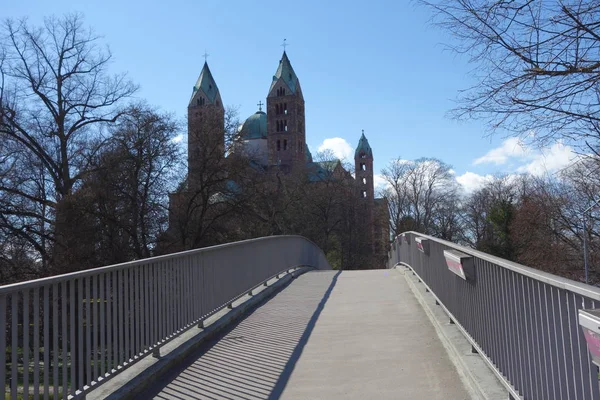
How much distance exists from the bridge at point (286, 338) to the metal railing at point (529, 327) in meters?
0.01

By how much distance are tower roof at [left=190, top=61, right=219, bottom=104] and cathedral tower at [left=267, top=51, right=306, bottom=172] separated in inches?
454

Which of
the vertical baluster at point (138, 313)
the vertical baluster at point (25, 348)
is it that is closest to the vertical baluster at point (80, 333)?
the vertical baluster at point (25, 348)

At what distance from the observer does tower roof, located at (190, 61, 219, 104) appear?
282 feet

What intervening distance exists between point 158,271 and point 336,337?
8.22 feet

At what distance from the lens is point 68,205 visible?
82.5 ft

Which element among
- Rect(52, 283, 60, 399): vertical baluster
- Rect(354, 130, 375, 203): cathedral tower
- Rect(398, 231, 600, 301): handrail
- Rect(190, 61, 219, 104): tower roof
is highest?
Rect(190, 61, 219, 104): tower roof

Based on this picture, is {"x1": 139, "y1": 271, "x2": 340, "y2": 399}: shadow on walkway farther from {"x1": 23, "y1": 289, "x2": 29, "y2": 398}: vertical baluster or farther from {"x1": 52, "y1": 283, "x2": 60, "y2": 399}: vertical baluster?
{"x1": 23, "y1": 289, "x2": 29, "y2": 398}: vertical baluster

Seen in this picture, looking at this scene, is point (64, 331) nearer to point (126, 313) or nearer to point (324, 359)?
point (126, 313)

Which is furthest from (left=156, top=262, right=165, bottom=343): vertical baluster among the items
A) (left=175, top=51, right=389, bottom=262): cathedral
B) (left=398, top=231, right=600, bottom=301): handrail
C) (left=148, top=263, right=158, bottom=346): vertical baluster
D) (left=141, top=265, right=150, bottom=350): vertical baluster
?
(left=175, top=51, right=389, bottom=262): cathedral

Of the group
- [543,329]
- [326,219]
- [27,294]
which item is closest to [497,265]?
[543,329]

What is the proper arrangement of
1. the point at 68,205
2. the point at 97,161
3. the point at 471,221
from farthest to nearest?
the point at 471,221
the point at 97,161
the point at 68,205

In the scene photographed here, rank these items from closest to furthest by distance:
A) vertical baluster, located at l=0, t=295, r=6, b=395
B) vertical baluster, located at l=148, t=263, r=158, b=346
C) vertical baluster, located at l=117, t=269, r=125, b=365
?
1. vertical baluster, located at l=0, t=295, r=6, b=395
2. vertical baluster, located at l=117, t=269, r=125, b=365
3. vertical baluster, located at l=148, t=263, r=158, b=346

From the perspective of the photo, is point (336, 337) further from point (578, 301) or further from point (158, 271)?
point (578, 301)

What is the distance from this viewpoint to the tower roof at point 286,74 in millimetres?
96250
